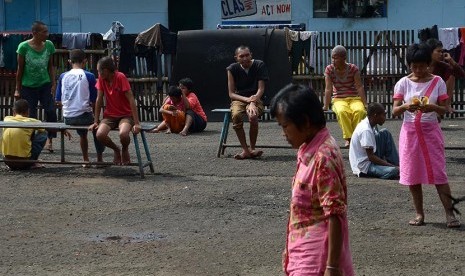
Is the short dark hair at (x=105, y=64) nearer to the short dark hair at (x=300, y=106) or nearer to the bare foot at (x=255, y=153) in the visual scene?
the bare foot at (x=255, y=153)

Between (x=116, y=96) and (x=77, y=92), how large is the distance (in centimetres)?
70

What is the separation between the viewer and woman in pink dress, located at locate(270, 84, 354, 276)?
4.40 metres

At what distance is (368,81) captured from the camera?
19.2 m

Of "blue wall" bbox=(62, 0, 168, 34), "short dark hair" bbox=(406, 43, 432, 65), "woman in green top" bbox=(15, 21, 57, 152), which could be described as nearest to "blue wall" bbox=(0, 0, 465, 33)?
"blue wall" bbox=(62, 0, 168, 34)

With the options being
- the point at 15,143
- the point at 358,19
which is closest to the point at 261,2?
the point at 358,19

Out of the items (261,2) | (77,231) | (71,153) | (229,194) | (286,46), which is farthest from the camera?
(261,2)

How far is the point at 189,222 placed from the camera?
9.05m

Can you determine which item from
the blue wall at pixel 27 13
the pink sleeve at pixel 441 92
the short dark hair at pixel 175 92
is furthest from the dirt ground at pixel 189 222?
the blue wall at pixel 27 13

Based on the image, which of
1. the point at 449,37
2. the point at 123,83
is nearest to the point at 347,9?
the point at 449,37

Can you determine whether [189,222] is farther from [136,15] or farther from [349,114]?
[136,15]

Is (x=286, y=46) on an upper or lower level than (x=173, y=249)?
upper

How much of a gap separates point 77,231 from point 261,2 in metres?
20.8

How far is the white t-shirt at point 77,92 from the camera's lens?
12367mm

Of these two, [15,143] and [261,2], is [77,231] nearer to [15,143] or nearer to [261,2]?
[15,143]
